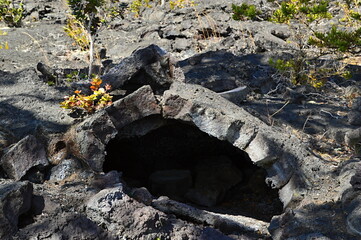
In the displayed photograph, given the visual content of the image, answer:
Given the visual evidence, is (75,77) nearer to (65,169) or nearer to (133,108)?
(133,108)

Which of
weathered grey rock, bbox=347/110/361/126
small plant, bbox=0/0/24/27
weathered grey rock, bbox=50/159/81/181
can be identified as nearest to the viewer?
weathered grey rock, bbox=50/159/81/181

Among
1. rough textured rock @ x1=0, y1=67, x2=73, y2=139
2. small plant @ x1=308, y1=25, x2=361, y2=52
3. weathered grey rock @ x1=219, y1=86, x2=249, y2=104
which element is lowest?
weathered grey rock @ x1=219, y1=86, x2=249, y2=104

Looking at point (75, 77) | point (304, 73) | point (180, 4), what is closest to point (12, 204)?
point (75, 77)

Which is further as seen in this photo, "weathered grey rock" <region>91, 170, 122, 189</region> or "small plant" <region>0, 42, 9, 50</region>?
"small plant" <region>0, 42, 9, 50</region>

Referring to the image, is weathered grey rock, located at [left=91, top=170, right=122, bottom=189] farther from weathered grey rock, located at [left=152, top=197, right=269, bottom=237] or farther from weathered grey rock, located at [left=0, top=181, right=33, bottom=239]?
weathered grey rock, located at [left=0, top=181, right=33, bottom=239]

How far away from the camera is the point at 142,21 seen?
1370 centimetres

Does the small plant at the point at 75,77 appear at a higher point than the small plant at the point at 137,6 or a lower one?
higher

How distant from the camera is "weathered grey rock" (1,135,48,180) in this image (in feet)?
13.4

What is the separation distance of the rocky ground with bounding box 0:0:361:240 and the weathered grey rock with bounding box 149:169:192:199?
0.7 inches

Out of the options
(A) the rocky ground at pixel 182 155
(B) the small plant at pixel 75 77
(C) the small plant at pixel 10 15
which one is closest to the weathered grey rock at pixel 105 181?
(A) the rocky ground at pixel 182 155

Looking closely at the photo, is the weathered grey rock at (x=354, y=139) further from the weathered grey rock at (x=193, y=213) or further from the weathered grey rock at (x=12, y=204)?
the weathered grey rock at (x=12, y=204)

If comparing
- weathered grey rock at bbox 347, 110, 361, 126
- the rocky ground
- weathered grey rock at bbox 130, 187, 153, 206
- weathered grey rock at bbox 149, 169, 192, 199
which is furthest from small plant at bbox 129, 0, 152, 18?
weathered grey rock at bbox 130, 187, 153, 206

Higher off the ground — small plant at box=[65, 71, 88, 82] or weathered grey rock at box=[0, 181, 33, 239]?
weathered grey rock at box=[0, 181, 33, 239]

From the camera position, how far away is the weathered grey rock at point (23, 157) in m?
4.09
